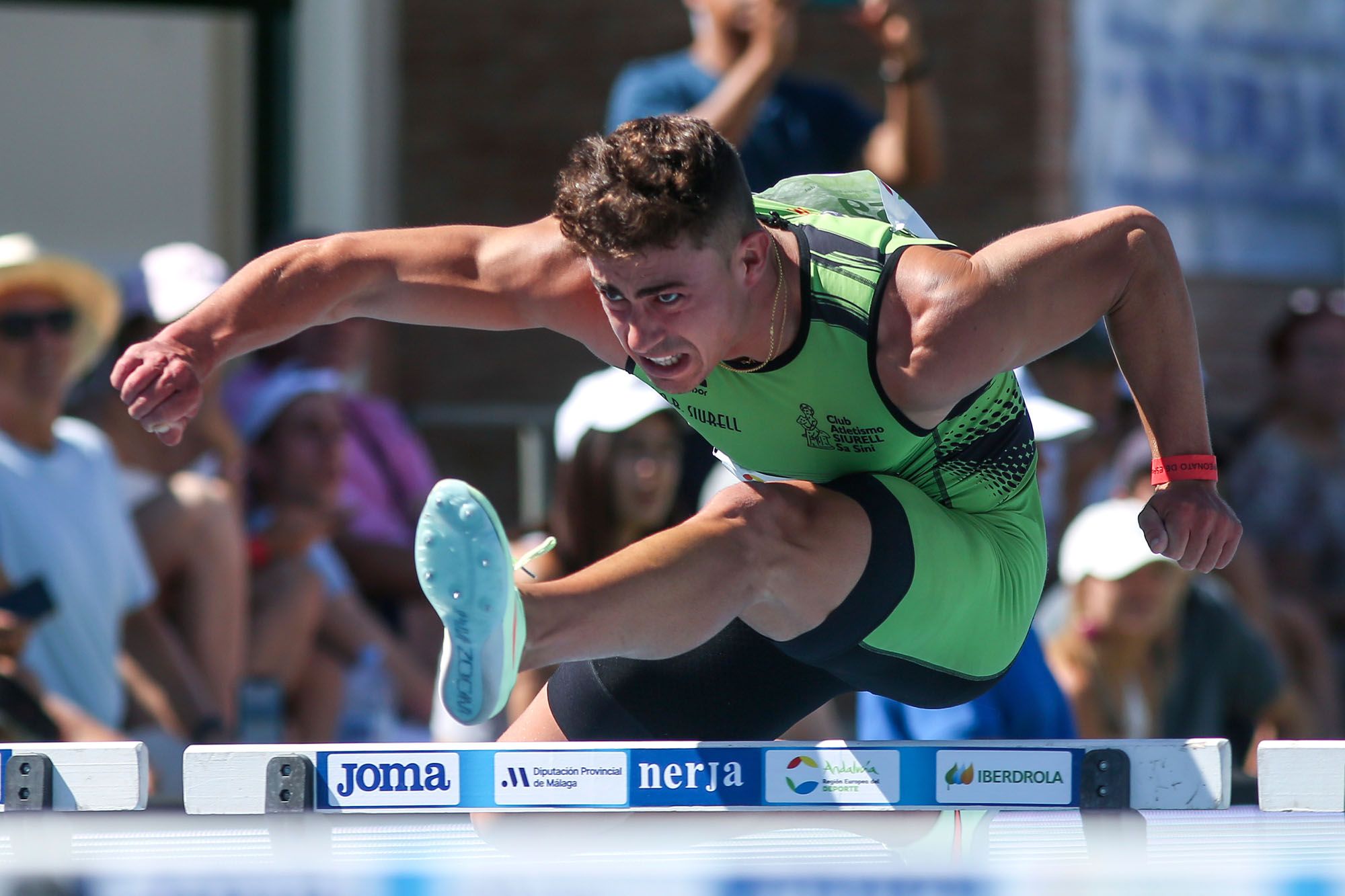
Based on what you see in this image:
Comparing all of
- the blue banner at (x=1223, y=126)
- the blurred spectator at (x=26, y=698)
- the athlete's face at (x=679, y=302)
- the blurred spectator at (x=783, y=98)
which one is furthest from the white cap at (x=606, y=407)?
the blue banner at (x=1223, y=126)

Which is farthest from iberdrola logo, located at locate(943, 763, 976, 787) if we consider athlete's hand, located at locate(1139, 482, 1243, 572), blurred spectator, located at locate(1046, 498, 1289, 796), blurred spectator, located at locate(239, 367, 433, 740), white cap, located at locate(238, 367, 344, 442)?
white cap, located at locate(238, 367, 344, 442)

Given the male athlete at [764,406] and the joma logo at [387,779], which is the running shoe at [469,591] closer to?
the male athlete at [764,406]

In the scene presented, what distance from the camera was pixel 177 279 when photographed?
16.9 feet

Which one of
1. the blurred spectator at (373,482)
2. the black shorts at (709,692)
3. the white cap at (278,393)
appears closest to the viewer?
the black shorts at (709,692)

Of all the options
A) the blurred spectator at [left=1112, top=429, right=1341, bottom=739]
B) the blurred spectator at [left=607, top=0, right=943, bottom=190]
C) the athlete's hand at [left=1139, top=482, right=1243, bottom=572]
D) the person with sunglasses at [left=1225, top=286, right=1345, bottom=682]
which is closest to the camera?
the athlete's hand at [left=1139, top=482, right=1243, bottom=572]

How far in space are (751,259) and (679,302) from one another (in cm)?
17

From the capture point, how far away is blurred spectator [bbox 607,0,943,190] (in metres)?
4.67

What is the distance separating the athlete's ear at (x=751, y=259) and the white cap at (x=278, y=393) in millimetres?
2750

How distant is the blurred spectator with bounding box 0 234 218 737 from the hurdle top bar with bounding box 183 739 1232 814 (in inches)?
80.1

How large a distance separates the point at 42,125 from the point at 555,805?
5.11 m

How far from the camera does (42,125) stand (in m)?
6.77

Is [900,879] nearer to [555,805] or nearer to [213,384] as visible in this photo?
[555,805]

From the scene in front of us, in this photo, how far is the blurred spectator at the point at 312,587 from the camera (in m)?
4.98

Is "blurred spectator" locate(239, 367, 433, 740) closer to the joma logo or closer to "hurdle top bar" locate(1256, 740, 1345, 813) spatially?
the joma logo
